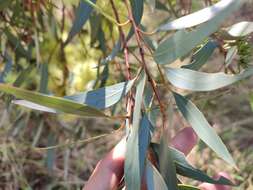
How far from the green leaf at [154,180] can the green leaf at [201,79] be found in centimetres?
10

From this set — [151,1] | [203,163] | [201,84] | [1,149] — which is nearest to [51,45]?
[1,149]

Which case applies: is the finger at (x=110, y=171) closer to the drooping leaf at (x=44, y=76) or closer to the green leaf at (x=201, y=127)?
the green leaf at (x=201, y=127)

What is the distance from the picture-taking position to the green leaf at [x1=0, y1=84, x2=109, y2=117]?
545 millimetres

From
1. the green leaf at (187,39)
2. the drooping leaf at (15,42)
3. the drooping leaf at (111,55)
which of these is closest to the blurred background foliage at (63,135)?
the drooping leaf at (15,42)

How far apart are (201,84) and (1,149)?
1067 millimetres

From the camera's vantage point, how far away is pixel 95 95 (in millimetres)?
683

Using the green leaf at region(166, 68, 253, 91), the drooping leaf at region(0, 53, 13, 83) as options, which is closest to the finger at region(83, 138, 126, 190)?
the green leaf at region(166, 68, 253, 91)

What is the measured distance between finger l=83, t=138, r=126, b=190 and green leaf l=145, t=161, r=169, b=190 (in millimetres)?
47

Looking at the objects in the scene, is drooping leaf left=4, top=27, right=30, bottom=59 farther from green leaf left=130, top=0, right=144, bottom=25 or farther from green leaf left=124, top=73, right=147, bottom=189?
green leaf left=124, top=73, right=147, bottom=189

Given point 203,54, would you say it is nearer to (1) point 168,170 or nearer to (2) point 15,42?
(1) point 168,170

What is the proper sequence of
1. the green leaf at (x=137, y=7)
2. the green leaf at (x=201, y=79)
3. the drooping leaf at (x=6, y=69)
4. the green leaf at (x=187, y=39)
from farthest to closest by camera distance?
the drooping leaf at (x=6, y=69) < the green leaf at (x=137, y=7) < the green leaf at (x=201, y=79) < the green leaf at (x=187, y=39)

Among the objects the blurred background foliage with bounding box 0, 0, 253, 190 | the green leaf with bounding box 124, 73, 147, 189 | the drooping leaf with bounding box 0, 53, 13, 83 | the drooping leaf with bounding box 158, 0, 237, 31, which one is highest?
the drooping leaf with bounding box 158, 0, 237, 31

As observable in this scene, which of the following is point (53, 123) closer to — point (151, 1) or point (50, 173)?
point (50, 173)

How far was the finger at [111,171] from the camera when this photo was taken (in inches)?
26.6
